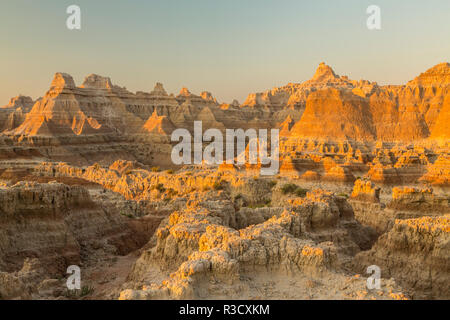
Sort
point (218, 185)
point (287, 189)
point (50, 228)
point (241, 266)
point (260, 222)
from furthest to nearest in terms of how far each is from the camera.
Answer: point (218, 185)
point (287, 189)
point (260, 222)
point (50, 228)
point (241, 266)

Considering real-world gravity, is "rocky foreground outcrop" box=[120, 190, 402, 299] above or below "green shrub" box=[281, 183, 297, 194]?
above

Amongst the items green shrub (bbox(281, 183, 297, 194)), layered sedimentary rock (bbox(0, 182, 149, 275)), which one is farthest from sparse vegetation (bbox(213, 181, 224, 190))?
layered sedimentary rock (bbox(0, 182, 149, 275))

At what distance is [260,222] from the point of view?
2161 centimetres

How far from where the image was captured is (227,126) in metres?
122

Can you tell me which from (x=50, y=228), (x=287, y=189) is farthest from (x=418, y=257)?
(x=287, y=189)

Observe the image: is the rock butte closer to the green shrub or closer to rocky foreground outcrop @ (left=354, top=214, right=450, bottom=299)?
rocky foreground outcrop @ (left=354, top=214, right=450, bottom=299)

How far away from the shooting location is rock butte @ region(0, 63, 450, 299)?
39.1ft

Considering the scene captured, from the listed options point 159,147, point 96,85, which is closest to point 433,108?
point 159,147

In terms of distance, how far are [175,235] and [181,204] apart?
1363cm

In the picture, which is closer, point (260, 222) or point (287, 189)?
point (260, 222)

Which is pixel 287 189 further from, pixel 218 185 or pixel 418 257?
pixel 418 257

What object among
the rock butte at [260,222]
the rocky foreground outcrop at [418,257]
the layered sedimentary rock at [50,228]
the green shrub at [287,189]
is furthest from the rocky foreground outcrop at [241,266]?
the green shrub at [287,189]

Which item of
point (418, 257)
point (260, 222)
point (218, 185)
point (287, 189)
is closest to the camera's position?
point (418, 257)
